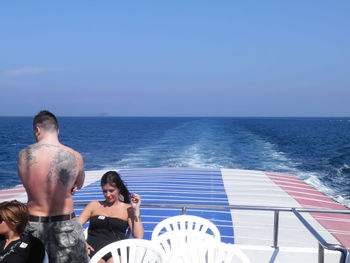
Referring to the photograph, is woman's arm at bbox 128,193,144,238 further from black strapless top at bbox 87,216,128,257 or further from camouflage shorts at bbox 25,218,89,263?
camouflage shorts at bbox 25,218,89,263

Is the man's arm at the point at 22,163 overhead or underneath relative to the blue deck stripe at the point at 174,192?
overhead

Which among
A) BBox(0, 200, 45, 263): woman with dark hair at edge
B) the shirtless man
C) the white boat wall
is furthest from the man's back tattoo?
the white boat wall

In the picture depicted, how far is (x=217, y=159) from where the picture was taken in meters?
23.8

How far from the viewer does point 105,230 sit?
11.8 ft

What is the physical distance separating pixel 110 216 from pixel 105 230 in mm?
Result: 149

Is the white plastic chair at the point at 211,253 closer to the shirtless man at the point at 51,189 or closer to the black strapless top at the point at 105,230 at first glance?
the shirtless man at the point at 51,189

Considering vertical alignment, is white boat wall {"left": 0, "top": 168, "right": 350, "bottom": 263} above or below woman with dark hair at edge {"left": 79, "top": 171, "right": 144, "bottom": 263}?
below

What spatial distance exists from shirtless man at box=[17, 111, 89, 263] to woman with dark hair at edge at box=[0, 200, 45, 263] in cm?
14

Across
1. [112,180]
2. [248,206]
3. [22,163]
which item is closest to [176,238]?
[112,180]

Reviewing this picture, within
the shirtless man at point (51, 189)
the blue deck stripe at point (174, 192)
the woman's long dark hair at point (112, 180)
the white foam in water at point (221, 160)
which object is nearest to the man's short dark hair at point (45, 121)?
the shirtless man at point (51, 189)

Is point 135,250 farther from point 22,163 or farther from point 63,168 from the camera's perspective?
point 22,163

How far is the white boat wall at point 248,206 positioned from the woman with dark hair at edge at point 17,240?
1550 mm

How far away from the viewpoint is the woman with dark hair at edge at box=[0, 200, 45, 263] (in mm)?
2441

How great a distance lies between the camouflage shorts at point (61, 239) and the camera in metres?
2.63
